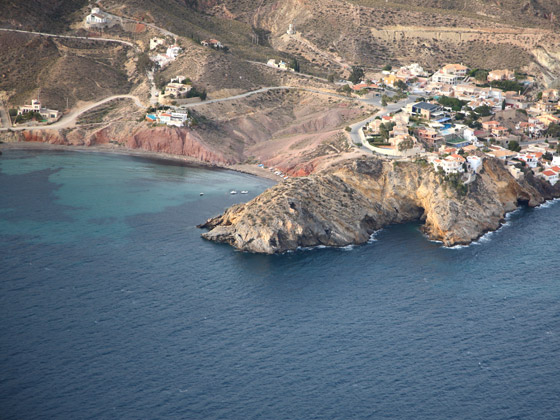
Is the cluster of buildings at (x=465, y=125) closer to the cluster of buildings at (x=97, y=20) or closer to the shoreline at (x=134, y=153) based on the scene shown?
the shoreline at (x=134, y=153)

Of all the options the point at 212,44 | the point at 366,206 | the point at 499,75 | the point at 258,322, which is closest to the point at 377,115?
the point at 499,75

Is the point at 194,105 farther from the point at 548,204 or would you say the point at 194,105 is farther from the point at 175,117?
the point at 548,204

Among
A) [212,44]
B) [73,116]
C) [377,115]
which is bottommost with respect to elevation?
[73,116]

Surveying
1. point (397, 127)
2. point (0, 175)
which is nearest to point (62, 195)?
point (0, 175)

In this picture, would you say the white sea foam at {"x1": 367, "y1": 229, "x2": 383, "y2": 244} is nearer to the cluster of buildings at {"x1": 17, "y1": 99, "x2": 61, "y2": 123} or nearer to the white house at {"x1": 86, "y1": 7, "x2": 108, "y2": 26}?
the cluster of buildings at {"x1": 17, "y1": 99, "x2": 61, "y2": 123}

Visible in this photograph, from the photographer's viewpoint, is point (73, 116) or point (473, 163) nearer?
point (473, 163)

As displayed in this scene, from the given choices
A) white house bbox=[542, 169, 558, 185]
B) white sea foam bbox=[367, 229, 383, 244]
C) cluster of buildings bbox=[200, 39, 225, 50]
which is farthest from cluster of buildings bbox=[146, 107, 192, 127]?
white house bbox=[542, 169, 558, 185]

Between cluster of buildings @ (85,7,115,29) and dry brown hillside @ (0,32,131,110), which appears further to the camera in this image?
cluster of buildings @ (85,7,115,29)
